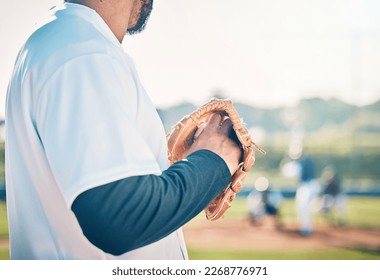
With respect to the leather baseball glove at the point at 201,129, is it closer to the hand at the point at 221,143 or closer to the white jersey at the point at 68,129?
the hand at the point at 221,143

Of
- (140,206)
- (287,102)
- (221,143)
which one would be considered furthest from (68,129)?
(287,102)

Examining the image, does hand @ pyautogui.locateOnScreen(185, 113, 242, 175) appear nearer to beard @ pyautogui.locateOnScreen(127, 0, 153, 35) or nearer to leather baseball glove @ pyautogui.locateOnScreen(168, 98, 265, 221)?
leather baseball glove @ pyautogui.locateOnScreen(168, 98, 265, 221)

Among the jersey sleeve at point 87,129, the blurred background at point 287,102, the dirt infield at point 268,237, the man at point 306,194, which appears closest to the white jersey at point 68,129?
the jersey sleeve at point 87,129

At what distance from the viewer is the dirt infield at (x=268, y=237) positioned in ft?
21.3

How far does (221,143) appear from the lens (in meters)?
0.90

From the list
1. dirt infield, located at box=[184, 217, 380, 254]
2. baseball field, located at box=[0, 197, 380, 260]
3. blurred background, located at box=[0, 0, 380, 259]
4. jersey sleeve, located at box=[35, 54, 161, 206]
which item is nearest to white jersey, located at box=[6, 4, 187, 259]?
jersey sleeve, located at box=[35, 54, 161, 206]

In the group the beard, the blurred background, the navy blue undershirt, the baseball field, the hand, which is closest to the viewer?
the navy blue undershirt

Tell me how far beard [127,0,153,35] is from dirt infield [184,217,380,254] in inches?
210

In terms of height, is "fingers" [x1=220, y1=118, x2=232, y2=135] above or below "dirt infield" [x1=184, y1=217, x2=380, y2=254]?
above

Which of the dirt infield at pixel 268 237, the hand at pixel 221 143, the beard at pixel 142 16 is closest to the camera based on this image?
the hand at pixel 221 143

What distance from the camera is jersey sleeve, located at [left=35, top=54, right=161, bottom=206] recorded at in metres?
0.69

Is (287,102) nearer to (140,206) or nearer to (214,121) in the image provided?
(214,121)

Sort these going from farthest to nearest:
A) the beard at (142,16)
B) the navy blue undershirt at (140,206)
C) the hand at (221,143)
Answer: the beard at (142,16)
the hand at (221,143)
the navy blue undershirt at (140,206)

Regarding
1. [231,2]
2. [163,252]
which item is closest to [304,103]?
[231,2]
